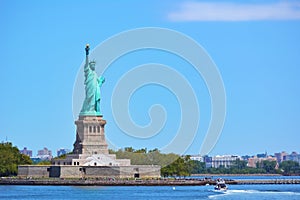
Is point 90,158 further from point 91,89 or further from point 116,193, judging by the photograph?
point 116,193

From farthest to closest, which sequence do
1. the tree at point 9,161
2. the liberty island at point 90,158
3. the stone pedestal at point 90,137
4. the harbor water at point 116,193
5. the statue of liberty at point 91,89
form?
the tree at point 9,161
the statue of liberty at point 91,89
the stone pedestal at point 90,137
the liberty island at point 90,158
the harbor water at point 116,193

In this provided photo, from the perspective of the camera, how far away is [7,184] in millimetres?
115500

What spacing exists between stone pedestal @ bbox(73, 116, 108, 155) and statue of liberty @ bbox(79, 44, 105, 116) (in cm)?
207

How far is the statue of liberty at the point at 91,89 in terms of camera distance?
394ft

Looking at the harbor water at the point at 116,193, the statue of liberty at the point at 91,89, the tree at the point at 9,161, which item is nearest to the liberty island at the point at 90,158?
the statue of liberty at the point at 91,89

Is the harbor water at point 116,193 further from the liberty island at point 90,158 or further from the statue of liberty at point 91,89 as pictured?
the statue of liberty at point 91,89

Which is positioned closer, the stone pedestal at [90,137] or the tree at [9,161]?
the stone pedestal at [90,137]

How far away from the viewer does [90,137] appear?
385 feet

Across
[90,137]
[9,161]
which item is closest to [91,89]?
[90,137]

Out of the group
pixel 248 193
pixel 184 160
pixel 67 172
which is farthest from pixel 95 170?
pixel 184 160

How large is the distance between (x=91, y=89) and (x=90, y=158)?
32.1 ft

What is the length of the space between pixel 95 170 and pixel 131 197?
24476 mm

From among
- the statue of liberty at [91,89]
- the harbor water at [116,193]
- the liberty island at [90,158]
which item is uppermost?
the statue of liberty at [91,89]

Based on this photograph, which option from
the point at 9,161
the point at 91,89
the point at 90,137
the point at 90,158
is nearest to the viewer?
the point at 90,158
